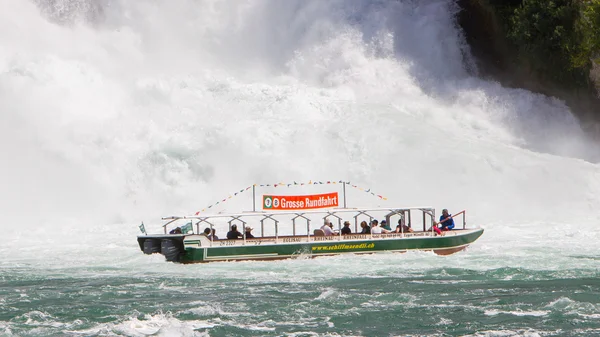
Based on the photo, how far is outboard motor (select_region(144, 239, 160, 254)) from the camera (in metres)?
29.2

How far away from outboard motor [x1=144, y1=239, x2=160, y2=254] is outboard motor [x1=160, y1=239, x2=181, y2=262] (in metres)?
0.17

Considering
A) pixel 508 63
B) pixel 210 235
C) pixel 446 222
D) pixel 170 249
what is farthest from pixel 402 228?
pixel 508 63

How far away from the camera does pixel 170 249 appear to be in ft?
96.0

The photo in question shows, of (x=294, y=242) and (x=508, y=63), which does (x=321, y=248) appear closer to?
(x=294, y=242)

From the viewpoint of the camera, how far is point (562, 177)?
40.8 metres

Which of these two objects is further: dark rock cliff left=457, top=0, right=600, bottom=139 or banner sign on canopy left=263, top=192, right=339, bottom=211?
dark rock cliff left=457, top=0, right=600, bottom=139

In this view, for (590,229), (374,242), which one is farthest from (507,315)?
(590,229)

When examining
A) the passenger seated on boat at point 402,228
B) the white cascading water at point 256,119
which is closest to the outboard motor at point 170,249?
the white cascading water at point 256,119

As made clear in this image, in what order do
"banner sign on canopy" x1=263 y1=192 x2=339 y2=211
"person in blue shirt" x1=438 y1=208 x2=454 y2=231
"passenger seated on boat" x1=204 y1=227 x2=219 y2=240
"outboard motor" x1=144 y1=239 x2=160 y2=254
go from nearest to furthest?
"outboard motor" x1=144 y1=239 x2=160 y2=254 < "passenger seated on boat" x1=204 y1=227 x2=219 y2=240 < "banner sign on canopy" x1=263 y1=192 x2=339 y2=211 < "person in blue shirt" x1=438 y1=208 x2=454 y2=231

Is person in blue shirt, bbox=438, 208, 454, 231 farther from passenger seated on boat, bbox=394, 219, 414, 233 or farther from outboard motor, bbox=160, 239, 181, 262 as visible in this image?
outboard motor, bbox=160, 239, 181, 262

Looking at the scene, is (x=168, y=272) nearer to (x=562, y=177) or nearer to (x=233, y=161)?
(x=233, y=161)

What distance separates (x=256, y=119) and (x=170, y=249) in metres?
16.6

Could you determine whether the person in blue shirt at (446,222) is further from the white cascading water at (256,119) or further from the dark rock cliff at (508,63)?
the dark rock cliff at (508,63)

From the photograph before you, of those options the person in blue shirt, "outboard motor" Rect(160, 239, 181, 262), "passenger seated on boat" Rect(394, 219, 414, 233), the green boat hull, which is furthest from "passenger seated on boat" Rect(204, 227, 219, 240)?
the person in blue shirt
